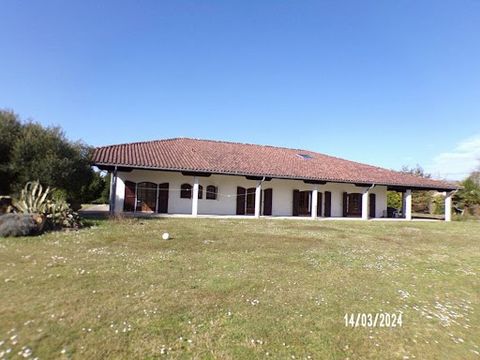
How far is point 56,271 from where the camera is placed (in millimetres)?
6004

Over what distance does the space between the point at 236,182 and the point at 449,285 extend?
15546mm

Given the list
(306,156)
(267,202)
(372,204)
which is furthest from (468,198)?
(267,202)

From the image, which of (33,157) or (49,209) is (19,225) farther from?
(33,157)

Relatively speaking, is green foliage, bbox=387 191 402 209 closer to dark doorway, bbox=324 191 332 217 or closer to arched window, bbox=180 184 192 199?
dark doorway, bbox=324 191 332 217

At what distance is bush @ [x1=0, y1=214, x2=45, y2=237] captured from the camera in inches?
362

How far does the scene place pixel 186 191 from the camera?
20125 millimetres

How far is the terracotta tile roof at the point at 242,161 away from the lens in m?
18.0

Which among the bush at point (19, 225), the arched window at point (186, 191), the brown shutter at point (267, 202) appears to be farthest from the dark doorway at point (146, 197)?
the bush at point (19, 225)

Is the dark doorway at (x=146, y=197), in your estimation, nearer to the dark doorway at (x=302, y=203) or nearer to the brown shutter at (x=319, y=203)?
the dark doorway at (x=302, y=203)

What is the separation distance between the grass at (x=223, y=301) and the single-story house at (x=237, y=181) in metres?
9.67

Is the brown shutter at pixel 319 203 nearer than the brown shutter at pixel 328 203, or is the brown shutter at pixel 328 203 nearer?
the brown shutter at pixel 319 203

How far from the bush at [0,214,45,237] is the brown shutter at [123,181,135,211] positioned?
28.9 ft

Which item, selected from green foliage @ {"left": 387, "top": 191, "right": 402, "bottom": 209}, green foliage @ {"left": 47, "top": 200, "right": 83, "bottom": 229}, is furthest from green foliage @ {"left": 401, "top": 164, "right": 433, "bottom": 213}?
green foliage @ {"left": 47, "top": 200, "right": 83, "bottom": 229}

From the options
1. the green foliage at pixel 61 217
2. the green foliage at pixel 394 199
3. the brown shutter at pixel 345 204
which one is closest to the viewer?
the green foliage at pixel 61 217
